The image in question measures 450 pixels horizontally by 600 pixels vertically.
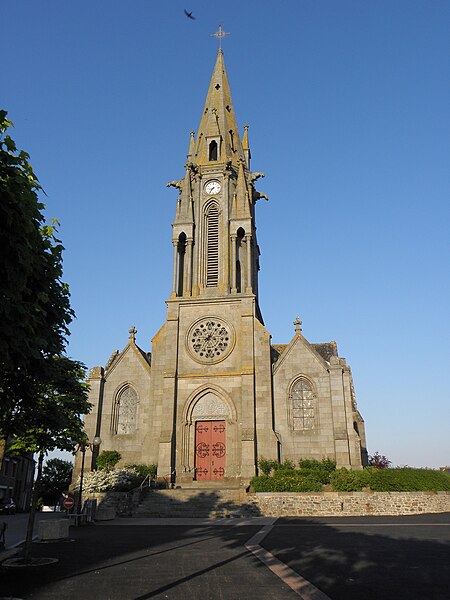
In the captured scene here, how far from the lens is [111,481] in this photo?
26.3 meters

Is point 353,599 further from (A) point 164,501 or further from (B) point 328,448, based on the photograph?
(B) point 328,448

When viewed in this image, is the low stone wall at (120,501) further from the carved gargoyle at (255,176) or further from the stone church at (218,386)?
the carved gargoyle at (255,176)

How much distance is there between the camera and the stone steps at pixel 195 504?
79.6 ft

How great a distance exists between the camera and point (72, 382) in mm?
15180

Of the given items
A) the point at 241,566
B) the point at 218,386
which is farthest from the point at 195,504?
the point at 241,566

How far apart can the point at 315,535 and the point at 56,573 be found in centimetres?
838

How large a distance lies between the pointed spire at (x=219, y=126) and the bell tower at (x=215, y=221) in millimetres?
79

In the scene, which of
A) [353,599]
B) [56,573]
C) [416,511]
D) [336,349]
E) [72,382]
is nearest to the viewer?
[353,599]

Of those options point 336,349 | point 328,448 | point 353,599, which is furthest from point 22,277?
point 336,349

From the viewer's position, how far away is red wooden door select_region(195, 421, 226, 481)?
29953 mm

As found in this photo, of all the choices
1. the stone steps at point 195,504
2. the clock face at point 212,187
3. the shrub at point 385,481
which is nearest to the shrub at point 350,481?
the shrub at point 385,481

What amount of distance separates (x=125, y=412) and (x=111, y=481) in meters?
6.48

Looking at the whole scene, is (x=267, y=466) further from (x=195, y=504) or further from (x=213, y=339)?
(x=213, y=339)

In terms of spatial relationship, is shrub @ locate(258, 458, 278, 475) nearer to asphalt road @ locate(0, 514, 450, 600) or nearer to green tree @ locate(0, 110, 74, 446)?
asphalt road @ locate(0, 514, 450, 600)
